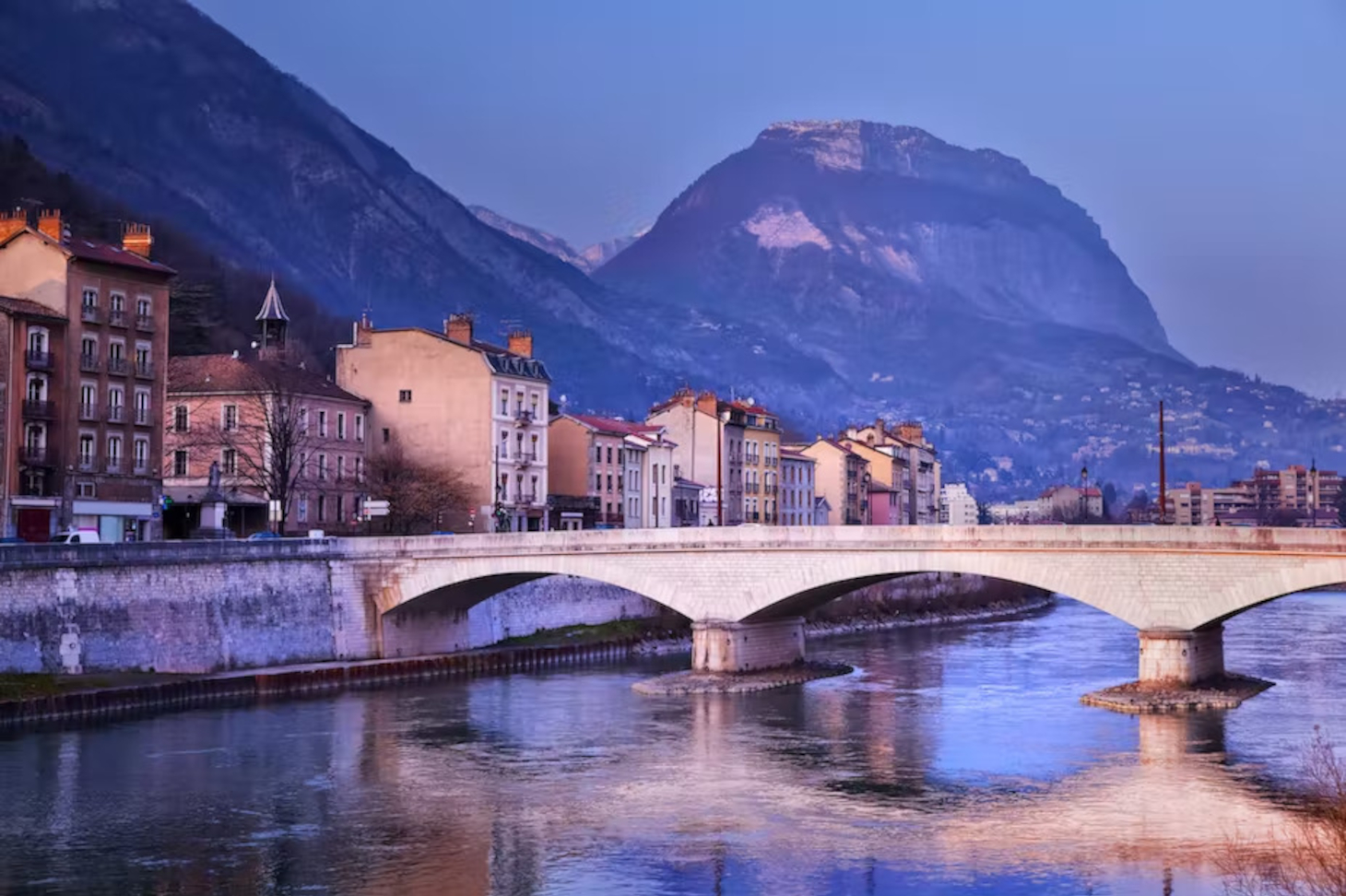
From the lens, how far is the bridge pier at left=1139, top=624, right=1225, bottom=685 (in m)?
58.9

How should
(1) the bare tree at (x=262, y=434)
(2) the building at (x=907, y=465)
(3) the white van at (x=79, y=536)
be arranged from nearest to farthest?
1. (3) the white van at (x=79, y=536)
2. (1) the bare tree at (x=262, y=434)
3. (2) the building at (x=907, y=465)

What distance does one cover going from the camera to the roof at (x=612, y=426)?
112 metres

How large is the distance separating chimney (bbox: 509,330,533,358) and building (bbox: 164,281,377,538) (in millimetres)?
16432

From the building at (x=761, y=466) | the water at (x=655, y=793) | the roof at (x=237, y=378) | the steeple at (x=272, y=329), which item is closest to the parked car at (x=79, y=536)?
the water at (x=655, y=793)

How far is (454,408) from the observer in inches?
3834

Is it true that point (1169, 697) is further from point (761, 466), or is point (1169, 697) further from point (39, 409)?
point (761, 466)

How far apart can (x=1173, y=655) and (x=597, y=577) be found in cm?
2238

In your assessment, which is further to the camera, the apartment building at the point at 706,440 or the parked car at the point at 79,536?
the apartment building at the point at 706,440

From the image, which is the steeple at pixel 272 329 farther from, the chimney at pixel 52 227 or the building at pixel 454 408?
the chimney at pixel 52 227

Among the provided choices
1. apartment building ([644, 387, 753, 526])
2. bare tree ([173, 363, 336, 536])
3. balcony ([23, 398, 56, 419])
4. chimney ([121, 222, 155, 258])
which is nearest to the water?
balcony ([23, 398, 56, 419])

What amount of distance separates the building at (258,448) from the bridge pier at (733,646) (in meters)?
24.8

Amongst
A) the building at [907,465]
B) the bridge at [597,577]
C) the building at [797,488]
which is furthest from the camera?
the building at [907,465]

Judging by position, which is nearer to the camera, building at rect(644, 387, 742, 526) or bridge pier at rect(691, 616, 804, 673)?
bridge pier at rect(691, 616, 804, 673)

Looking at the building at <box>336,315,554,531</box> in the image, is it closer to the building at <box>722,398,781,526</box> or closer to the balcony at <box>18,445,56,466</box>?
the balcony at <box>18,445,56,466</box>
